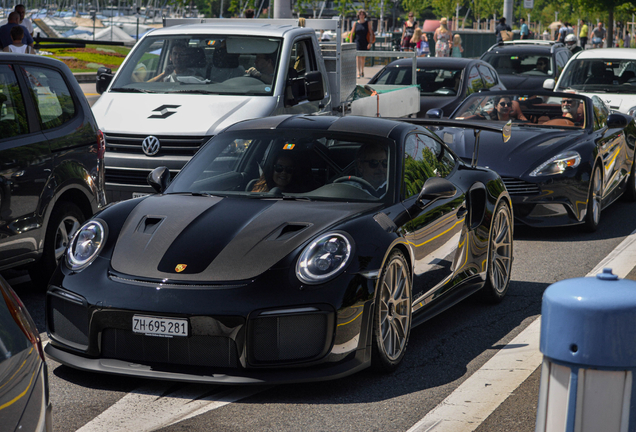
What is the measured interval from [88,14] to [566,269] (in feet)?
232

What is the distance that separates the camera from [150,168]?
9.26 m

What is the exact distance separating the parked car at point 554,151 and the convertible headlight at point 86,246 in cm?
452

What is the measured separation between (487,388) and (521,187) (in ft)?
15.4

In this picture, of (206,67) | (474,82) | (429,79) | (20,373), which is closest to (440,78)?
(429,79)

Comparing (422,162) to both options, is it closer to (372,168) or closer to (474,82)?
(372,168)

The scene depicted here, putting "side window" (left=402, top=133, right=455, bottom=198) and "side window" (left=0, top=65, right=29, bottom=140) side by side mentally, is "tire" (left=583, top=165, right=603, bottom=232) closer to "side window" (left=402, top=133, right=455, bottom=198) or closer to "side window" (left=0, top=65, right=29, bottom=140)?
"side window" (left=402, top=133, right=455, bottom=198)

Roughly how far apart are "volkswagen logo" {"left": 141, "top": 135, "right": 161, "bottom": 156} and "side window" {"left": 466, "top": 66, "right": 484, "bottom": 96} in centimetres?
781

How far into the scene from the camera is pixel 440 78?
16.5 metres

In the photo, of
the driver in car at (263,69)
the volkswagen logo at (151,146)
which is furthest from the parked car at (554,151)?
the volkswagen logo at (151,146)

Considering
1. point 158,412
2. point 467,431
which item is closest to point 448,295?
point 467,431

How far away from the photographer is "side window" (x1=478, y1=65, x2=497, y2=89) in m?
16.8

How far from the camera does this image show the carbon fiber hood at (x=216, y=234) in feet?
15.6

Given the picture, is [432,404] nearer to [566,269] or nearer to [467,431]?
[467,431]

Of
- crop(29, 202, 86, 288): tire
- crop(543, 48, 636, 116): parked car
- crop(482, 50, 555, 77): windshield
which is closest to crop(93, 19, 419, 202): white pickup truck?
crop(29, 202, 86, 288): tire
